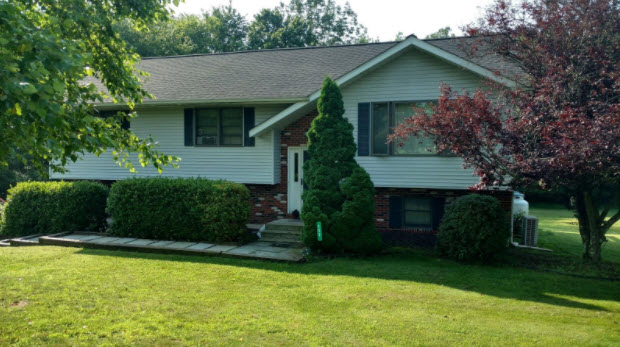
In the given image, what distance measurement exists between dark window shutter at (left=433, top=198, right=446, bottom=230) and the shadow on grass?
1914 millimetres

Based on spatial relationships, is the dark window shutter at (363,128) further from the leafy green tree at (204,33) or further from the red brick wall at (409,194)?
the leafy green tree at (204,33)

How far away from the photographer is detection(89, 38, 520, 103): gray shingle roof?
1370 cm

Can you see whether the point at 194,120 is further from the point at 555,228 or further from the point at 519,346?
the point at 555,228

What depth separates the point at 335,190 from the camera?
34.9ft

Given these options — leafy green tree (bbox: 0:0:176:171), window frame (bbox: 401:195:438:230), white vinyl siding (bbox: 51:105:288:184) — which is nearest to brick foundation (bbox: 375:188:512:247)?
window frame (bbox: 401:195:438:230)

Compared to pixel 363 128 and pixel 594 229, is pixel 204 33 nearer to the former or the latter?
pixel 363 128

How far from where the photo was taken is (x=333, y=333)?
18.8 feet

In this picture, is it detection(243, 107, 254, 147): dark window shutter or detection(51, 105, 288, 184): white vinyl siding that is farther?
detection(243, 107, 254, 147): dark window shutter

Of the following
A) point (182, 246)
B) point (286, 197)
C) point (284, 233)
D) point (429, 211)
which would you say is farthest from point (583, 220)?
point (182, 246)

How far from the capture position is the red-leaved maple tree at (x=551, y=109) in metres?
7.48

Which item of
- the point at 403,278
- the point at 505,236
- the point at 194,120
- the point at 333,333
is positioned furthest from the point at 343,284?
the point at 194,120

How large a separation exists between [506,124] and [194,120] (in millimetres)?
9050

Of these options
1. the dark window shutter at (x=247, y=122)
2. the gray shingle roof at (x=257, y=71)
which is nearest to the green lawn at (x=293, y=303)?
the dark window shutter at (x=247, y=122)

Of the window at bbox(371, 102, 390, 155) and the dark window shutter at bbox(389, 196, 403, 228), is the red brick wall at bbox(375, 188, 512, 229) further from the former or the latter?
the window at bbox(371, 102, 390, 155)
